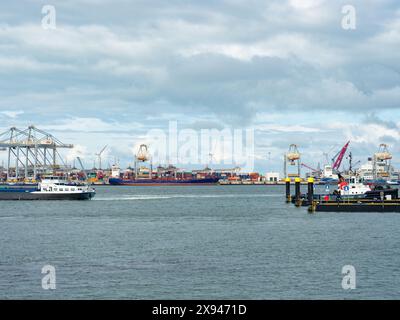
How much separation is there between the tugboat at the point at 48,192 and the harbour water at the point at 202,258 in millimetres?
46219

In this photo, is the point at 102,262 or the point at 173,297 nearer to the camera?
the point at 173,297

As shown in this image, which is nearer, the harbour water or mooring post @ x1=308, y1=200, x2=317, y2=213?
the harbour water

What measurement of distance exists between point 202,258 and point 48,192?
80411 mm

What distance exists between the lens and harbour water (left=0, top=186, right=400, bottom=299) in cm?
2856

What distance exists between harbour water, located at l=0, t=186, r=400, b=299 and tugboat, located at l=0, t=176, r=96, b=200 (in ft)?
152

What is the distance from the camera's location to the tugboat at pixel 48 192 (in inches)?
4434

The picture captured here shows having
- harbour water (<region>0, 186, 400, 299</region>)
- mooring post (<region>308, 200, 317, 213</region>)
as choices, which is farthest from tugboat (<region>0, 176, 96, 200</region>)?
mooring post (<region>308, 200, 317, 213</region>)

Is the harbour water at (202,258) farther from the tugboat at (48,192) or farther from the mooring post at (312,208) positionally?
the tugboat at (48,192)

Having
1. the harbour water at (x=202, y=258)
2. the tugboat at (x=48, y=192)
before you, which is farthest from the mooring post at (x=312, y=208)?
the tugboat at (x=48, y=192)

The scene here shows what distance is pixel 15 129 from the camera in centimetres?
18188

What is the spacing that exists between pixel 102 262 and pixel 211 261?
22.7 feet

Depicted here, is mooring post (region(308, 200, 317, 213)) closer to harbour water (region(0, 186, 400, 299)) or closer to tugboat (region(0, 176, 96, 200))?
harbour water (region(0, 186, 400, 299))

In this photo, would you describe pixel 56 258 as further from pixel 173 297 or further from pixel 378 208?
pixel 378 208
